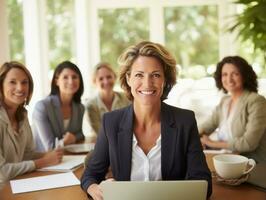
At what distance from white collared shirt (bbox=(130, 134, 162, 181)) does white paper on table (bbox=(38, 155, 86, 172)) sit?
1.56 feet

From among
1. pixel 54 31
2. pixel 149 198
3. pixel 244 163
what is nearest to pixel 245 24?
pixel 149 198

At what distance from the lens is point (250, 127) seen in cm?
252

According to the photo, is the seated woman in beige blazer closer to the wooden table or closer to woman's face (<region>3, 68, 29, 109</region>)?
woman's face (<region>3, 68, 29, 109</region>)

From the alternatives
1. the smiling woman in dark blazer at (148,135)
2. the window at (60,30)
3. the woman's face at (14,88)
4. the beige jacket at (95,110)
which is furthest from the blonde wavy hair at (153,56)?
the window at (60,30)

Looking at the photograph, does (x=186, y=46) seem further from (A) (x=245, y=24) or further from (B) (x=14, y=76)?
(A) (x=245, y=24)

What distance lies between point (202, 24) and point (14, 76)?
332 centimetres

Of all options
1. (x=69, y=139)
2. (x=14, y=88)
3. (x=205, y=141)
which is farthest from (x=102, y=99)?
(x=14, y=88)

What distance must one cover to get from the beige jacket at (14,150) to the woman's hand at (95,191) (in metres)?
0.53

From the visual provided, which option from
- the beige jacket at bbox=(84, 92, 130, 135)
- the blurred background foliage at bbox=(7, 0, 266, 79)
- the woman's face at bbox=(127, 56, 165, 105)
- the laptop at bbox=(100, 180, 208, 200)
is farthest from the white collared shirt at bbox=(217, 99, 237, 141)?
the blurred background foliage at bbox=(7, 0, 266, 79)

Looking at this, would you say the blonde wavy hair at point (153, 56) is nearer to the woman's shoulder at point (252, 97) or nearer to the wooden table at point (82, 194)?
the wooden table at point (82, 194)

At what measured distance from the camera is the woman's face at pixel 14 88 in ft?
7.16

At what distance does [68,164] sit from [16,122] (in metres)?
0.44

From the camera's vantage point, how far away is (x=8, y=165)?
192 centimetres

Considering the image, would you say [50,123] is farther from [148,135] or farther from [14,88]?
[148,135]
